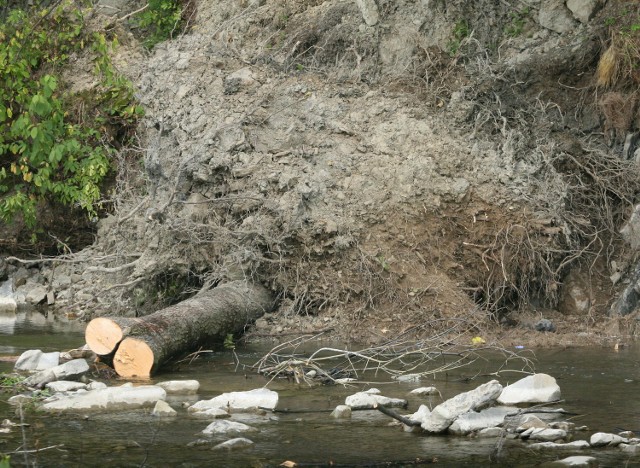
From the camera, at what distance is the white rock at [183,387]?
7.11 m

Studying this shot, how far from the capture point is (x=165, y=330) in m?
8.12

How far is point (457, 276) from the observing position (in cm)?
1042

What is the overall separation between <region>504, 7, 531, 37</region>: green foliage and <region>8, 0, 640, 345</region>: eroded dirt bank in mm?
18

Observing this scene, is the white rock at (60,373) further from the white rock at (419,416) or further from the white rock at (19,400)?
the white rock at (419,416)

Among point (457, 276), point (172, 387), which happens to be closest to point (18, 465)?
point (172, 387)

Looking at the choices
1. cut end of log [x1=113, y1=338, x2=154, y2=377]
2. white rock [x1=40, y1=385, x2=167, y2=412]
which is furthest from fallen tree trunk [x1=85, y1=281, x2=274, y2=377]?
white rock [x1=40, y1=385, x2=167, y2=412]

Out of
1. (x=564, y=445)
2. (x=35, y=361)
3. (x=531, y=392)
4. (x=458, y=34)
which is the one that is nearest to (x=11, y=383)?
(x=35, y=361)

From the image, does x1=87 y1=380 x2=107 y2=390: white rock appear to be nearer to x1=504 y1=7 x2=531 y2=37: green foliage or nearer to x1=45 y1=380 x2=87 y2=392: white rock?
x1=45 y1=380 x2=87 y2=392: white rock

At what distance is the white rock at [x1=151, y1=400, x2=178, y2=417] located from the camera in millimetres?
6324

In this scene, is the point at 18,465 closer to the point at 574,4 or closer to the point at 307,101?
the point at 307,101

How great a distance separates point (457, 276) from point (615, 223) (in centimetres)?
238

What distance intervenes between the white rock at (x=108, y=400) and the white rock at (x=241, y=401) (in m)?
0.41

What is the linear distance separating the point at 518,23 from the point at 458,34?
0.86 metres

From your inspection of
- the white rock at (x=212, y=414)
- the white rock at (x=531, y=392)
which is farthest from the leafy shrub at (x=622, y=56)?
the white rock at (x=212, y=414)
